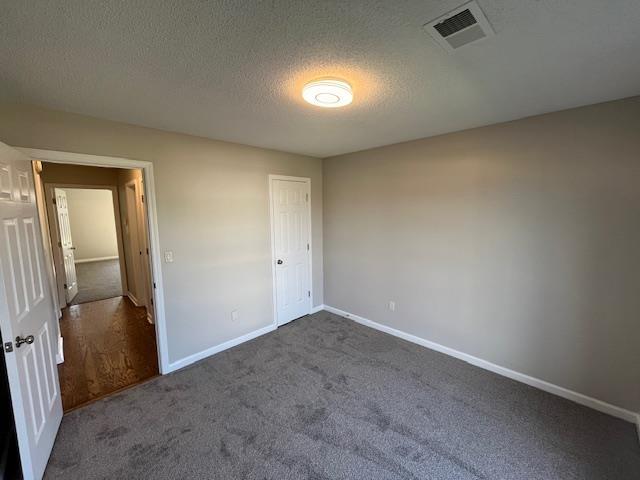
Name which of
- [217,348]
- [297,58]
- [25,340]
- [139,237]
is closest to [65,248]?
[139,237]

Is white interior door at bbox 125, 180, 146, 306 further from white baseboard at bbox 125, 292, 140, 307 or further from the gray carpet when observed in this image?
the gray carpet

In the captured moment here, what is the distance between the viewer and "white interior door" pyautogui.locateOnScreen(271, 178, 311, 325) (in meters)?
3.76

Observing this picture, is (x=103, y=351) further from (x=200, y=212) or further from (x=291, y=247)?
(x=291, y=247)

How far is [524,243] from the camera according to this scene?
2.52m

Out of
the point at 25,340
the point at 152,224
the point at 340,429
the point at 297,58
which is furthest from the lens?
the point at 152,224

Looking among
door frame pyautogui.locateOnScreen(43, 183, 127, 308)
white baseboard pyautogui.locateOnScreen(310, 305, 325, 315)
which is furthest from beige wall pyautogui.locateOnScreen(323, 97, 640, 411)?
door frame pyautogui.locateOnScreen(43, 183, 127, 308)

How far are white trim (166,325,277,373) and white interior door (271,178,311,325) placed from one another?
11.7 inches

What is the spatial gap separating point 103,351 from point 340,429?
9.88 ft

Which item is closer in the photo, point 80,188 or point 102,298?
point 80,188

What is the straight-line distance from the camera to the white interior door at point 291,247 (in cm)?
376

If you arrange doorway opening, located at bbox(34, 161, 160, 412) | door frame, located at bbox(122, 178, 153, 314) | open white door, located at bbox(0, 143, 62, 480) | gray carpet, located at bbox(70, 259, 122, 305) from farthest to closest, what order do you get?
gray carpet, located at bbox(70, 259, 122, 305), door frame, located at bbox(122, 178, 153, 314), doorway opening, located at bbox(34, 161, 160, 412), open white door, located at bbox(0, 143, 62, 480)

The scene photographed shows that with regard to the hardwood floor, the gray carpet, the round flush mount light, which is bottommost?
the hardwood floor

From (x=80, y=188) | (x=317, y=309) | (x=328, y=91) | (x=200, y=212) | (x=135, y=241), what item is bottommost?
(x=317, y=309)

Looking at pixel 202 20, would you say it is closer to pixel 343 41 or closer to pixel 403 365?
pixel 343 41
